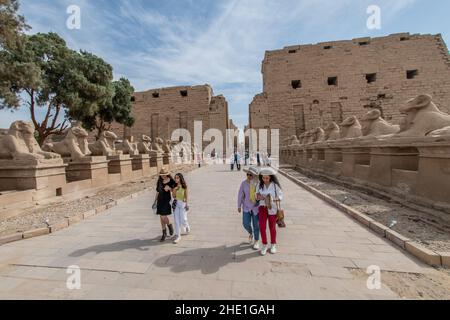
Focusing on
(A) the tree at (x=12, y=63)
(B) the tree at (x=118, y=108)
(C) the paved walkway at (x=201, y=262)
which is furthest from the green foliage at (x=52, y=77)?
(C) the paved walkway at (x=201, y=262)

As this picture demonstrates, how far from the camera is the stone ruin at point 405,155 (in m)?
3.71

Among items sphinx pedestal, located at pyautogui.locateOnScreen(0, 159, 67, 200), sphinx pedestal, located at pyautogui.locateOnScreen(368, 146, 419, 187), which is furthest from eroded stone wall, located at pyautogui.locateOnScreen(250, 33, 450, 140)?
sphinx pedestal, located at pyautogui.locateOnScreen(0, 159, 67, 200)

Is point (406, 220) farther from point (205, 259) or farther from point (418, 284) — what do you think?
point (205, 259)

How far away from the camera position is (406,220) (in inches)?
146

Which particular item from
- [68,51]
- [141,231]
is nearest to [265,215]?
[141,231]

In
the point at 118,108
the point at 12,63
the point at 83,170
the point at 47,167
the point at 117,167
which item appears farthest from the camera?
the point at 118,108

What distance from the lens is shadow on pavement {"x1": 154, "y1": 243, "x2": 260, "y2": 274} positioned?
2.62m

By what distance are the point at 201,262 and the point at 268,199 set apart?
113 centimetres

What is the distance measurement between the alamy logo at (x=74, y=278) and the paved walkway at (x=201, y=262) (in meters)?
0.05

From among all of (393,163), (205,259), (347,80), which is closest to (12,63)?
(205,259)

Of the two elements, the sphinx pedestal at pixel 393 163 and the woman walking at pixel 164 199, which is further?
the sphinx pedestal at pixel 393 163

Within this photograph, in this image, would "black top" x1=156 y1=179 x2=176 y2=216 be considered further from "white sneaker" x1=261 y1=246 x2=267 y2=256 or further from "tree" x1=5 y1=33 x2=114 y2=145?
"tree" x1=5 y1=33 x2=114 y2=145

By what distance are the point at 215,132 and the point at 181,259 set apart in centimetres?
2622

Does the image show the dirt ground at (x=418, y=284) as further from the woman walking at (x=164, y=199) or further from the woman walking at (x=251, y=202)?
the woman walking at (x=164, y=199)
